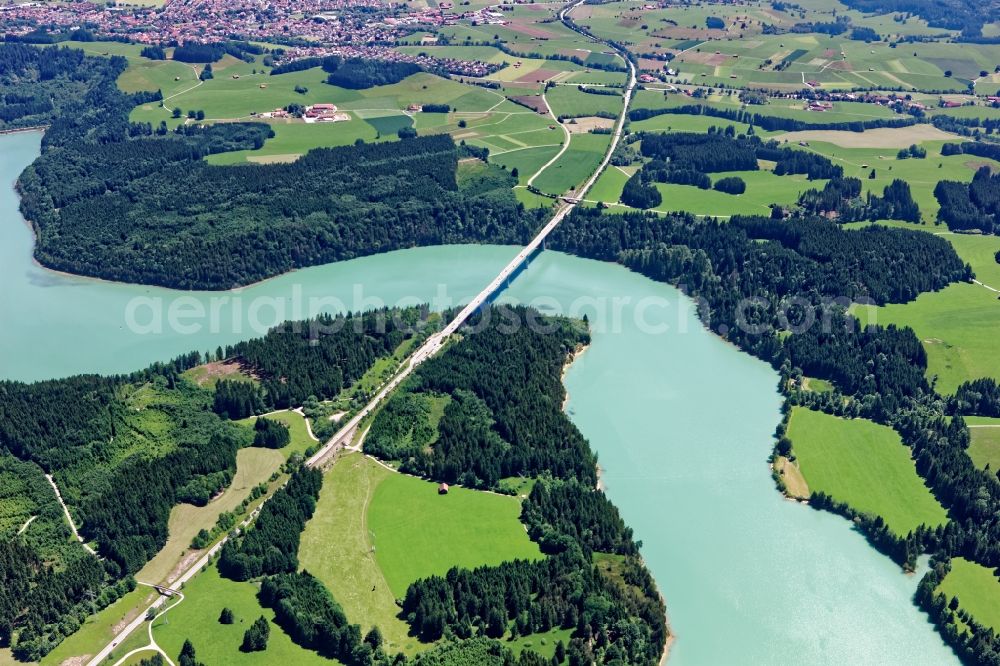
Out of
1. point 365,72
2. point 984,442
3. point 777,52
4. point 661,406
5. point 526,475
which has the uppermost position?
point 777,52

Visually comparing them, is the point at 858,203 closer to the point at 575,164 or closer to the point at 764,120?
the point at 575,164

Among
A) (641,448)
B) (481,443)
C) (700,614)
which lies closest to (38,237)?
(481,443)

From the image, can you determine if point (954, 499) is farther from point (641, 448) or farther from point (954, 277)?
point (954, 277)

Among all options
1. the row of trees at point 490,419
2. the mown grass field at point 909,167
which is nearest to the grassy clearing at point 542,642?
the row of trees at point 490,419

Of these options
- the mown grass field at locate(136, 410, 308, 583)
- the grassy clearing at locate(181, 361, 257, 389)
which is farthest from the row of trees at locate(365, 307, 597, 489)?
the grassy clearing at locate(181, 361, 257, 389)

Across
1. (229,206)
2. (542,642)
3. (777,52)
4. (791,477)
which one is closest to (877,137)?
(777,52)

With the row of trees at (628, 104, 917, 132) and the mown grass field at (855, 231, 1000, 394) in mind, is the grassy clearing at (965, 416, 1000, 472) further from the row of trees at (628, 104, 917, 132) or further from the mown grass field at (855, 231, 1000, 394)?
the row of trees at (628, 104, 917, 132)
